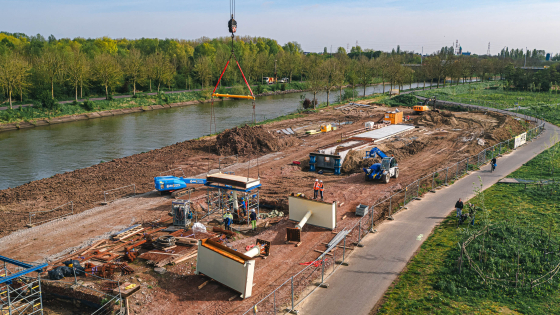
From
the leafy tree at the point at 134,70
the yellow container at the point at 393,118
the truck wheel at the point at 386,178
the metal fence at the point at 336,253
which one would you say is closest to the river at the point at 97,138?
the leafy tree at the point at 134,70

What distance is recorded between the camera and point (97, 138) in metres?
52.3

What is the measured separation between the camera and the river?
128 feet

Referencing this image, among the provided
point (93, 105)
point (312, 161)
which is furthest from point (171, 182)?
point (93, 105)

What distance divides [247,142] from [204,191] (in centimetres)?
1220

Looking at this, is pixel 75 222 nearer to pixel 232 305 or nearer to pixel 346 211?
pixel 232 305

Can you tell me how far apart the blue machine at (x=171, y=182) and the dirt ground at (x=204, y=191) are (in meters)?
0.93

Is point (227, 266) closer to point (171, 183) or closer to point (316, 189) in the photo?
point (316, 189)

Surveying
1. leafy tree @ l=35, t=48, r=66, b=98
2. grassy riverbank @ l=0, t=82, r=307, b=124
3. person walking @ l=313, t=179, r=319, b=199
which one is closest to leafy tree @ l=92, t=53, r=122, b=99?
grassy riverbank @ l=0, t=82, r=307, b=124

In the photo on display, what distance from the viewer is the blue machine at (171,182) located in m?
27.2

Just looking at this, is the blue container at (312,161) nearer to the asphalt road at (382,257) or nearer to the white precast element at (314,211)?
the asphalt road at (382,257)

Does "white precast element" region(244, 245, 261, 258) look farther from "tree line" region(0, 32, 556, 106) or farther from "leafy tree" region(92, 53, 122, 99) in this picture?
"leafy tree" region(92, 53, 122, 99)

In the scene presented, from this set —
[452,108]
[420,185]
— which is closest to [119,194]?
[420,185]

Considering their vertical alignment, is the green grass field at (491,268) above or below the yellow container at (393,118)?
below

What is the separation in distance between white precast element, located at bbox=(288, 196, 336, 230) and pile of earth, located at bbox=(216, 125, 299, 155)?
17.7m
